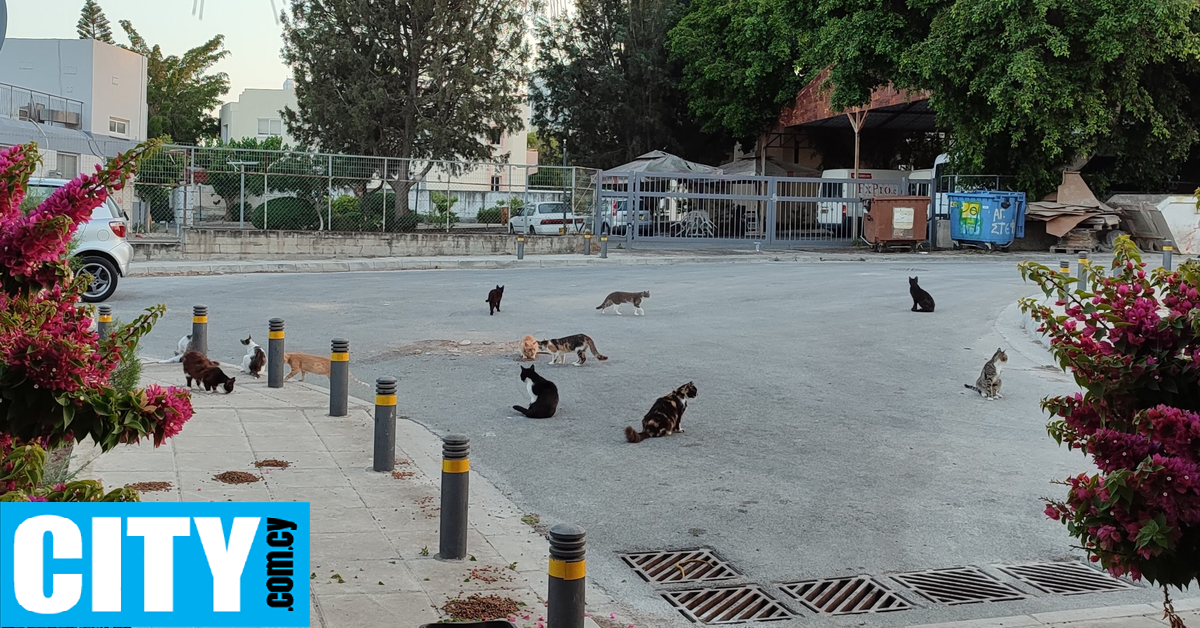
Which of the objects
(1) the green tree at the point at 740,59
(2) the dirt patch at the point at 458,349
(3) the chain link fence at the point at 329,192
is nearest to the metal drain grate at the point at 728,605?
(2) the dirt patch at the point at 458,349

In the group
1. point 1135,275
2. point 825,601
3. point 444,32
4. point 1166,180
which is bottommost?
point 825,601

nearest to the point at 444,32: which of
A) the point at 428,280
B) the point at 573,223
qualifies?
the point at 573,223

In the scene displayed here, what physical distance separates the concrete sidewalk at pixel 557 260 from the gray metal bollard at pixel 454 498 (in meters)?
18.5

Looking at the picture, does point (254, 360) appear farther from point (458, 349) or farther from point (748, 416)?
point (748, 416)

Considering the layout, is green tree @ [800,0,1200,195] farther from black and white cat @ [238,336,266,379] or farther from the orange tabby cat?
black and white cat @ [238,336,266,379]

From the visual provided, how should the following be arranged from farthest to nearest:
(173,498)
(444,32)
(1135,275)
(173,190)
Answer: (444,32) < (173,190) < (173,498) < (1135,275)

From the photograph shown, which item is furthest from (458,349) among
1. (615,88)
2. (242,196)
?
(615,88)

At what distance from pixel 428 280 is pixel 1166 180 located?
90.7 feet

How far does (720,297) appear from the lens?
20.2m

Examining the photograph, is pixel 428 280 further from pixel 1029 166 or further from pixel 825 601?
pixel 1029 166

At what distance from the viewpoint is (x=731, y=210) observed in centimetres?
3878

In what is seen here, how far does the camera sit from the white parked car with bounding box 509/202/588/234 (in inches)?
1316

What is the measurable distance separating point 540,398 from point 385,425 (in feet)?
7.49

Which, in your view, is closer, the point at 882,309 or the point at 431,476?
the point at 431,476
